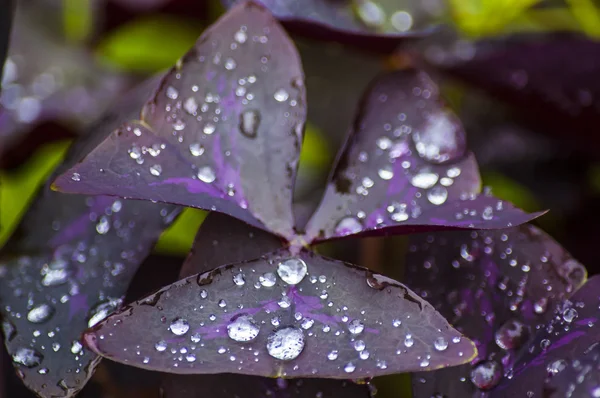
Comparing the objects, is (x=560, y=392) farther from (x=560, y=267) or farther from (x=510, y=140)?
(x=510, y=140)

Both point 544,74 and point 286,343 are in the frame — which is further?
point 544,74

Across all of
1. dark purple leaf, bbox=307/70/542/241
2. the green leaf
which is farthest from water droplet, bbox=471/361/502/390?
the green leaf

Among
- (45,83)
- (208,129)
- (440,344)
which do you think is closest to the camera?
(440,344)

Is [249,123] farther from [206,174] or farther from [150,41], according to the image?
[150,41]

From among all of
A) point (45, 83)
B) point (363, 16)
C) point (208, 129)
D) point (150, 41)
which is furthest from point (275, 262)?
point (150, 41)

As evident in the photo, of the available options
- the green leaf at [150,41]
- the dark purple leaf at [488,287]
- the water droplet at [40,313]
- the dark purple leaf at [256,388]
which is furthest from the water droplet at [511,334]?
the green leaf at [150,41]

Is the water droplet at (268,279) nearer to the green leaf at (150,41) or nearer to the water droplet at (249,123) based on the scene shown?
the water droplet at (249,123)
